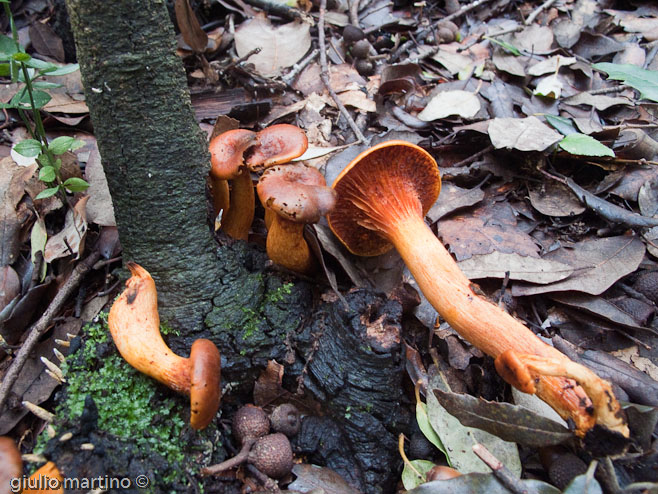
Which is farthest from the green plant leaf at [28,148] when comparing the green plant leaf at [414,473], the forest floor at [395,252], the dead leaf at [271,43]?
the green plant leaf at [414,473]

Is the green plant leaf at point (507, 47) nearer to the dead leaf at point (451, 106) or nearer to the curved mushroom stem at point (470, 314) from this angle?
the dead leaf at point (451, 106)

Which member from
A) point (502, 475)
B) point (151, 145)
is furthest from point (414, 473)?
point (151, 145)

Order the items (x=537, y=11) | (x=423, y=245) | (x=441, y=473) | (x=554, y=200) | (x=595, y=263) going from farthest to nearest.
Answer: (x=537, y=11)
(x=554, y=200)
(x=595, y=263)
(x=423, y=245)
(x=441, y=473)

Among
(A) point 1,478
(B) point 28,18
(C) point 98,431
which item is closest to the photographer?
(A) point 1,478

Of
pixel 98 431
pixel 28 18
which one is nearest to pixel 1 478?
pixel 98 431

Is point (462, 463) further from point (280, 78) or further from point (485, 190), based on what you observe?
point (280, 78)

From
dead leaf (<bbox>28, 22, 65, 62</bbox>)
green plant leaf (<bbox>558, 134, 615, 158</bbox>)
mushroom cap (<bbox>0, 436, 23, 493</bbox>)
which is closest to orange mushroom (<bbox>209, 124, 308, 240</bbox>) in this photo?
mushroom cap (<bbox>0, 436, 23, 493</bbox>)

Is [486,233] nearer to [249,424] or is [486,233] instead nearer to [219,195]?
[219,195]
